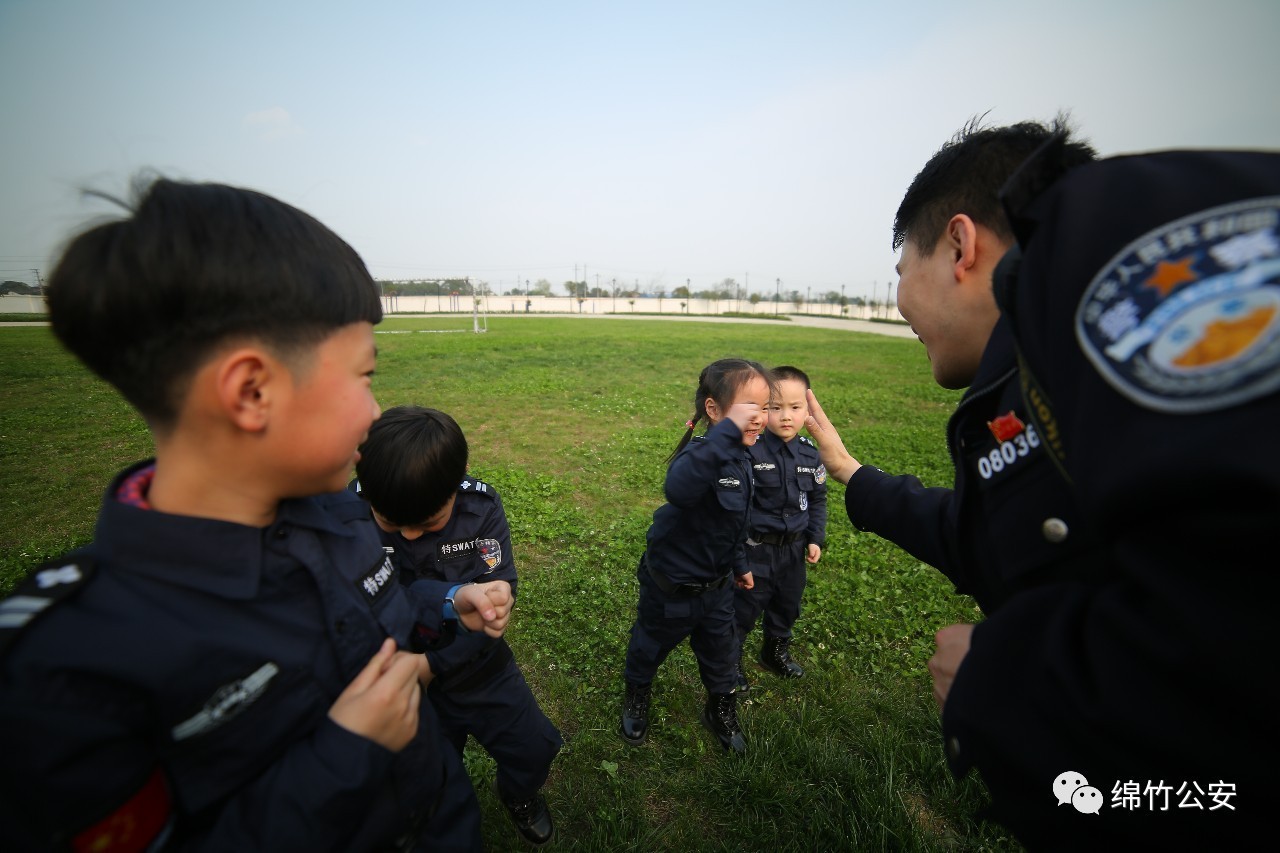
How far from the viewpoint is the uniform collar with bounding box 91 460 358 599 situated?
1031mm

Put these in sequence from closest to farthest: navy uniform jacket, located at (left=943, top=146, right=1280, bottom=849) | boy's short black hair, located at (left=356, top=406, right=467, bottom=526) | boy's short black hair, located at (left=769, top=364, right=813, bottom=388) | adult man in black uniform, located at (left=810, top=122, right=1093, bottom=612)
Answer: navy uniform jacket, located at (left=943, top=146, right=1280, bottom=849), adult man in black uniform, located at (left=810, top=122, right=1093, bottom=612), boy's short black hair, located at (left=356, top=406, right=467, bottom=526), boy's short black hair, located at (left=769, top=364, right=813, bottom=388)

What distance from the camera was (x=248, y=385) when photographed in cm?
111

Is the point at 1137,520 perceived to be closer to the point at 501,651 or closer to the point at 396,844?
the point at 396,844

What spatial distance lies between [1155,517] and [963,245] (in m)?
1.17

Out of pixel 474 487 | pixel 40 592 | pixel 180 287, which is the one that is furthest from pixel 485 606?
pixel 180 287

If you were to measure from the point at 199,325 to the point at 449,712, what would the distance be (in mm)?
1788

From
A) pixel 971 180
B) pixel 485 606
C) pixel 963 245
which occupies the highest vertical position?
pixel 971 180

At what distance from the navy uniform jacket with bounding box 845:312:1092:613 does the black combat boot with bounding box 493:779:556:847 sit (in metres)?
2.05

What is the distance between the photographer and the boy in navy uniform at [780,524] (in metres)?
3.38

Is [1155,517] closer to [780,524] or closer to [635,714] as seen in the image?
[780,524]

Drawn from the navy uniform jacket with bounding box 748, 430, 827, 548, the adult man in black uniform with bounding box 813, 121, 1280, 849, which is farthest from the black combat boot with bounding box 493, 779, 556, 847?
the adult man in black uniform with bounding box 813, 121, 1280, 849

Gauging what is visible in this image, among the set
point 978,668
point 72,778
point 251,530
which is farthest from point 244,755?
point 978,668

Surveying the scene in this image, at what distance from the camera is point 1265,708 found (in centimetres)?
64

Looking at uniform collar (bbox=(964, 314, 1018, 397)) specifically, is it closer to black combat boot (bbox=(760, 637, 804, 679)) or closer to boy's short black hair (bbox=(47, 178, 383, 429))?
boy's short black hair (bbox=(47, 178, 383, 429))
